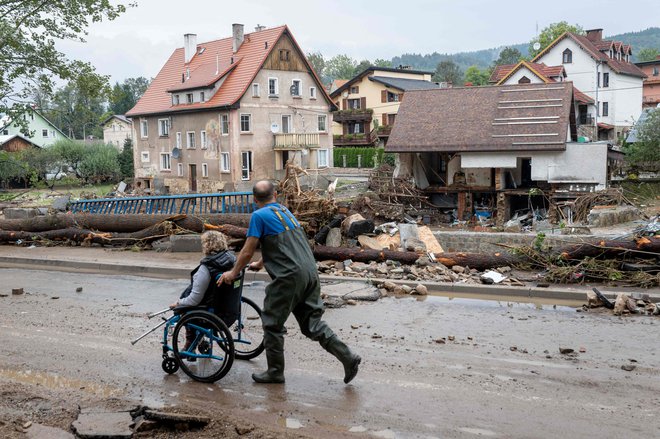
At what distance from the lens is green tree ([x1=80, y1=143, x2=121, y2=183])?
64.1m

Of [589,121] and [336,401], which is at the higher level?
[589,121]

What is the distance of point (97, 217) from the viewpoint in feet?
61.5

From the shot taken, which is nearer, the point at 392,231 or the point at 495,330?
the point at 495,330

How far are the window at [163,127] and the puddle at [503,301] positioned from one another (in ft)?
151

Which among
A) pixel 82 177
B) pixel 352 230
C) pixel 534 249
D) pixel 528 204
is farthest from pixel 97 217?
pixel 82 177

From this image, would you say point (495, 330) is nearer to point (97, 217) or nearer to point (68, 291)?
point (68, 291)

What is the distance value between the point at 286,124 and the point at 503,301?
43332mm

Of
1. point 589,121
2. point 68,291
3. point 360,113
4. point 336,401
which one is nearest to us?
point 336,401

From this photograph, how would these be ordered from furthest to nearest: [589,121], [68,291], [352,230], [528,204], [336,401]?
[589,121] → [528,204] → [352,230] → [68,291] → [336,401]

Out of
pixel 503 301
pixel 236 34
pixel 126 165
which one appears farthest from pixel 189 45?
pixel 503 301

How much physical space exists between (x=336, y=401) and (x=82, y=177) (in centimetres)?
6281

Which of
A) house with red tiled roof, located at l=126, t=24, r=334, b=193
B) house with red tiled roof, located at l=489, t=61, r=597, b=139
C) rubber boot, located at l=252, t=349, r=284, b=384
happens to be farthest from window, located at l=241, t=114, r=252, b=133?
rubber boot, located at l=252, t=349, r=284, b=384

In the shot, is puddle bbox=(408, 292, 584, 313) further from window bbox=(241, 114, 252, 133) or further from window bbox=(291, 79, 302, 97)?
window bbox=(291, 79, 302, 97)

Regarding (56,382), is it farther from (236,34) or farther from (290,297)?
(236,34)
